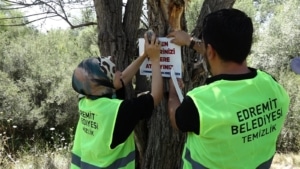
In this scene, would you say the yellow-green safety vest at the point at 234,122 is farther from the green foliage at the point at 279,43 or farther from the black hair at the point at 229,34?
the green foliage at the point at 279,43

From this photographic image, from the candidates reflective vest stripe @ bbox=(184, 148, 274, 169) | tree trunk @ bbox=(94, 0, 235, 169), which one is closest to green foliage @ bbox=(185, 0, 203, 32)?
tree trunk @ bbox=(94, 0, 235, 169)

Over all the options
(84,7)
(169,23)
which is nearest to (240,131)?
(169,23)

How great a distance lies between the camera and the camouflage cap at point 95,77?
2.22 m

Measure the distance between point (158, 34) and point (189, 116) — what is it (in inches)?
36.3

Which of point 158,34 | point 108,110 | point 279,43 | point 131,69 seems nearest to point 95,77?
point 108,110

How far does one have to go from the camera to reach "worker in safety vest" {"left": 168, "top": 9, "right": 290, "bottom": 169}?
1.78 meters

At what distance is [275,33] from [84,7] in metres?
8.32

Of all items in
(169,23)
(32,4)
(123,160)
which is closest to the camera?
(123,160)

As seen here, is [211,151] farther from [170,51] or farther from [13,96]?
[13,96]

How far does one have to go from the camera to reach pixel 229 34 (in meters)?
1.78

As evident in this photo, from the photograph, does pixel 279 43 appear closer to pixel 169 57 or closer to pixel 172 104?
pixel 169 57

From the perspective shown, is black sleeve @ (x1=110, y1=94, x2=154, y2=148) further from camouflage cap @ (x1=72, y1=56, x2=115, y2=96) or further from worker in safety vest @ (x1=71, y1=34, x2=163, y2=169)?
camouflage cap @ (x1=72, y1=56, x2=115, y2=96)

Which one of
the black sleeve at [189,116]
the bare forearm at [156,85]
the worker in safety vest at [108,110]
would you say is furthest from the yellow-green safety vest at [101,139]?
the black sleeve at [189,116]

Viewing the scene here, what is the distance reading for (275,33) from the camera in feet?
43.2
